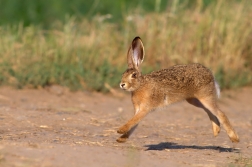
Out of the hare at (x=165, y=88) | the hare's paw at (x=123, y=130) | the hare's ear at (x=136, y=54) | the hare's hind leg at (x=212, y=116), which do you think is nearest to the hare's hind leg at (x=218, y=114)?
the hare at (x=165, y=88)

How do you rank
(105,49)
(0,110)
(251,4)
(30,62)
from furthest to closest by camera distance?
(251,4) < (105,49) < (30,62) < (0,110)

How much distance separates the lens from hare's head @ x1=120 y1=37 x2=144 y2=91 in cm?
673

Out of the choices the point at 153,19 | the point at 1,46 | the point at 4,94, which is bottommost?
the point at 4,94

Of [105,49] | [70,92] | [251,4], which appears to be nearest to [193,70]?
[70,92]

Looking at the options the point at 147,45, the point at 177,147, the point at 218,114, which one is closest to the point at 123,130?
the point at 177,147

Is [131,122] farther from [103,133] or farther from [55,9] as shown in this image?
[55,9]

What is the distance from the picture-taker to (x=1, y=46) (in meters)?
10.5

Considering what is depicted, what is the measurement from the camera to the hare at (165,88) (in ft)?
22.3

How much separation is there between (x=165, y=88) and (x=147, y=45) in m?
4.43

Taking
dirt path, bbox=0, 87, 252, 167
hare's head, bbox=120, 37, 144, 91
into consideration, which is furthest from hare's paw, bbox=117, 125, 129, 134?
hare's head, bbox=120, 37, 144, 91

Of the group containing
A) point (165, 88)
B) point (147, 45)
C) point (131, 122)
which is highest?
point (147, 45)

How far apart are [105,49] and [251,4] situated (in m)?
3.02

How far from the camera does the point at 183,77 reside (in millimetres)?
7301

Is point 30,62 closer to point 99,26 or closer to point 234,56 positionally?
point 99,26
